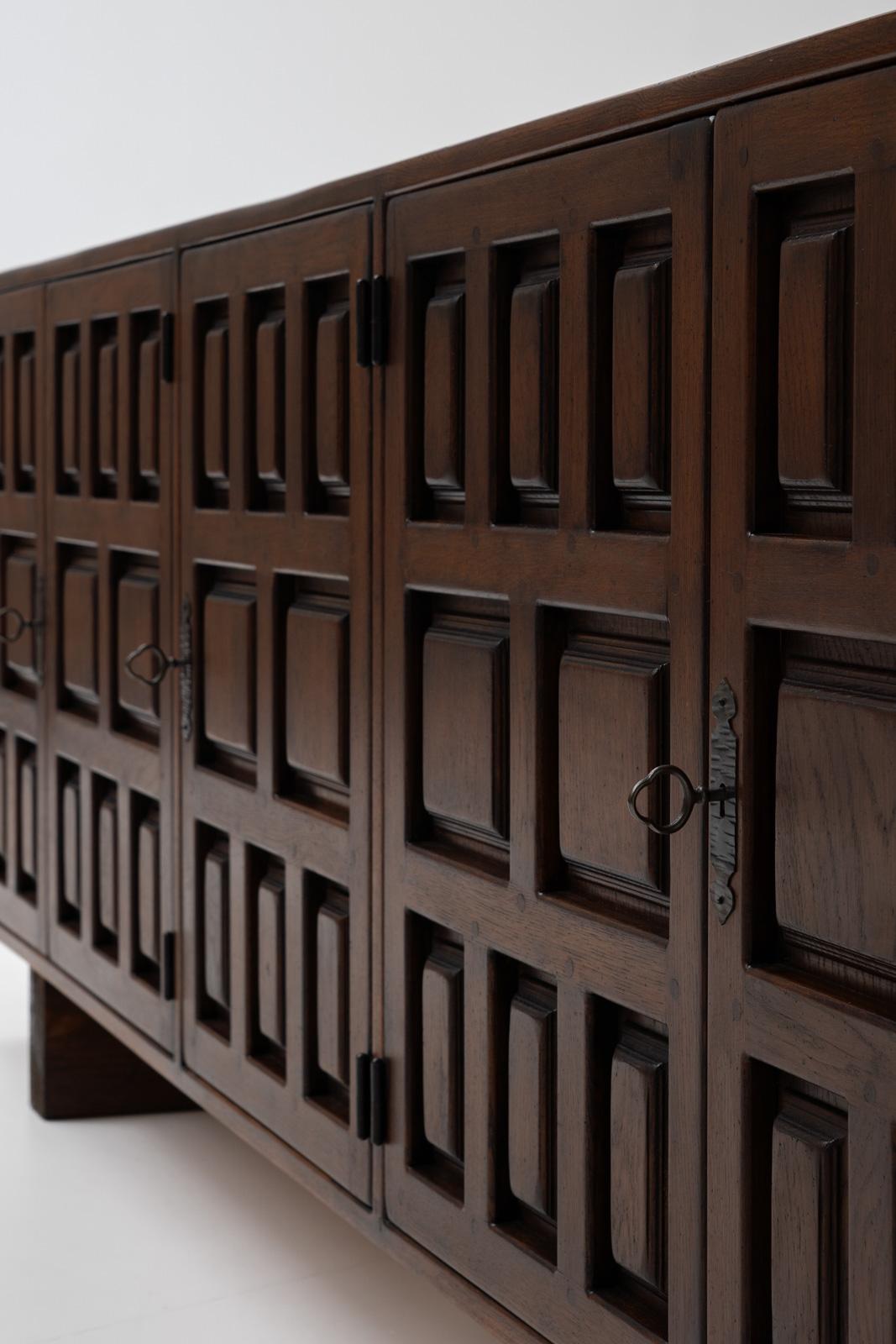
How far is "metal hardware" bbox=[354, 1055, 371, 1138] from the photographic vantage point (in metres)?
2.05

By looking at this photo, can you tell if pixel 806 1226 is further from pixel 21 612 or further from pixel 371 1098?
pixel 21 612

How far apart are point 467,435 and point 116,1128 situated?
1851 millimetres

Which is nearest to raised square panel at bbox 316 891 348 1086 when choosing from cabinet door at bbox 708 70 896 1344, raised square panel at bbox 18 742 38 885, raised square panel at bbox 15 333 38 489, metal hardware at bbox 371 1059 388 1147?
metal hardware at bbox 371 1059 388 1147

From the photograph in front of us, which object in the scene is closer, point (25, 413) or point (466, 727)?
point (466, 727)

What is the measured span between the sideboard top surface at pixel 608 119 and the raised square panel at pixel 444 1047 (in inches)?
31.6

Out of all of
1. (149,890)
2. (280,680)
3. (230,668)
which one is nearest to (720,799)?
(280,680)

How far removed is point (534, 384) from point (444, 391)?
185 mm

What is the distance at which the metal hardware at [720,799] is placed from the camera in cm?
143

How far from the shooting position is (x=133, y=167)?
173 inches

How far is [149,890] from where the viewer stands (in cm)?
266

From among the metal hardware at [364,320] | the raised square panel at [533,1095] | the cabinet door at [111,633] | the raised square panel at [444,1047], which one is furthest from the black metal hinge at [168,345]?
the raised square panel at [533,1095]

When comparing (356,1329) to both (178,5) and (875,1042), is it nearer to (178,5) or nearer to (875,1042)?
(875,1042)

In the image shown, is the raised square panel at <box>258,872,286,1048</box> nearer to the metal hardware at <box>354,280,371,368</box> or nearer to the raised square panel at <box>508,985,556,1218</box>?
the raised square panel at <box>508,985,556,1218</box>

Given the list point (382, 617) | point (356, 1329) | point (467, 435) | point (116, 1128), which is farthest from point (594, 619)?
point (116, 1128)
